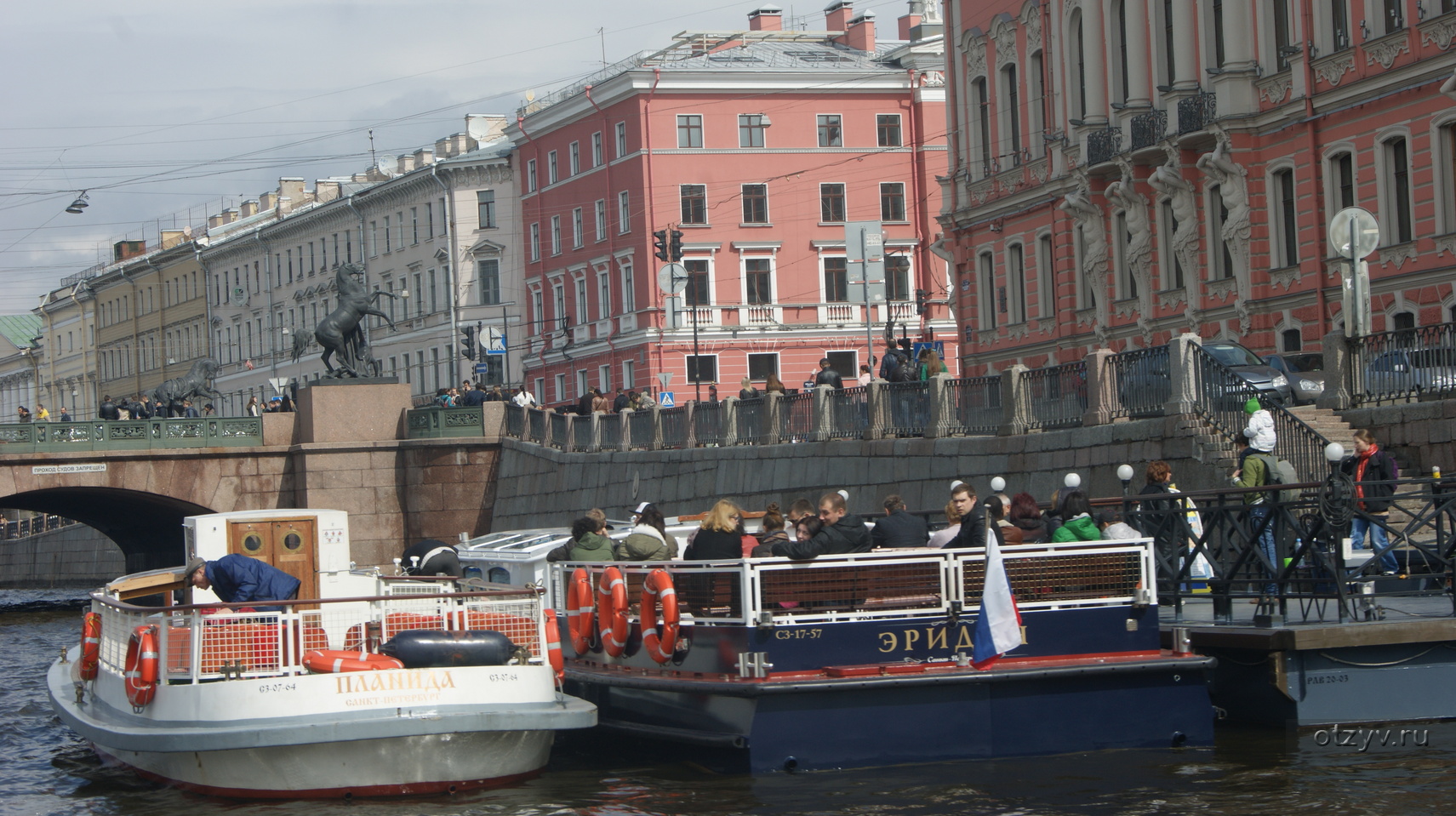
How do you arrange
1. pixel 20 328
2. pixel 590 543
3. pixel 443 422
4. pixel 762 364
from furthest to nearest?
1. pixel 20 328
2. pixel 762 364
3. pixel 443 422
4. pixel 590 543

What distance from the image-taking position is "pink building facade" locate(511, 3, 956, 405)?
2383 inches

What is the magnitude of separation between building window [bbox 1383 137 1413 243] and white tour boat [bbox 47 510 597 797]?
69.1 ft

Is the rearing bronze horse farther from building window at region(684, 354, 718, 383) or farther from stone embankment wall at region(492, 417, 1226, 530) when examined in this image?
building window at region(684, 354, 718, 383)

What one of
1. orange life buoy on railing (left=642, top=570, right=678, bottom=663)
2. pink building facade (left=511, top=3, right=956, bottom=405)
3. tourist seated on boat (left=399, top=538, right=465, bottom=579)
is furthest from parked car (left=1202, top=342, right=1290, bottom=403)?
pink building facade (left=511, top=3, right=956, bottom=405)

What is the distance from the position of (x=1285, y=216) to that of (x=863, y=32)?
3347 centimetres

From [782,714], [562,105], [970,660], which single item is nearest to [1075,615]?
[970,660]

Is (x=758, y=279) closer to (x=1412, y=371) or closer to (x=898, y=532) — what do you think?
(x=1412, y=371)

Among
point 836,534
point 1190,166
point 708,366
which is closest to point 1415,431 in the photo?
point 836,534

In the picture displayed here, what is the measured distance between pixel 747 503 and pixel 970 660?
19.1m

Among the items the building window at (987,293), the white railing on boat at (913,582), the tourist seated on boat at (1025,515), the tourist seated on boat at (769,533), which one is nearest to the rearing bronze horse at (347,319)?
the building window at (987,293)

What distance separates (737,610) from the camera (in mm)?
13367

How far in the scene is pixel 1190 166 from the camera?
35.7 m

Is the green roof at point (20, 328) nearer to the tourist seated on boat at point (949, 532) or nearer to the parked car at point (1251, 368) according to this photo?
the parked car at point (1251, 368)

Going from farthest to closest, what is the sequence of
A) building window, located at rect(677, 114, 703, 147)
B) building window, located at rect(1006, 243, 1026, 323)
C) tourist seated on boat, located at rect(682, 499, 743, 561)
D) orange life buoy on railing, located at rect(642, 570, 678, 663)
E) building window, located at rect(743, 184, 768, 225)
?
building window, located at rect(743, 184, 768, 225)
building window, located at rect(677, 114, 703, 147)
building window, located at rect(1006, 243, 1026, 323)
tourist seated on boat, located at rect(682, 499, 743, 561)
orange life buoy on railing, located at rect(642, 570, 678, 663)
